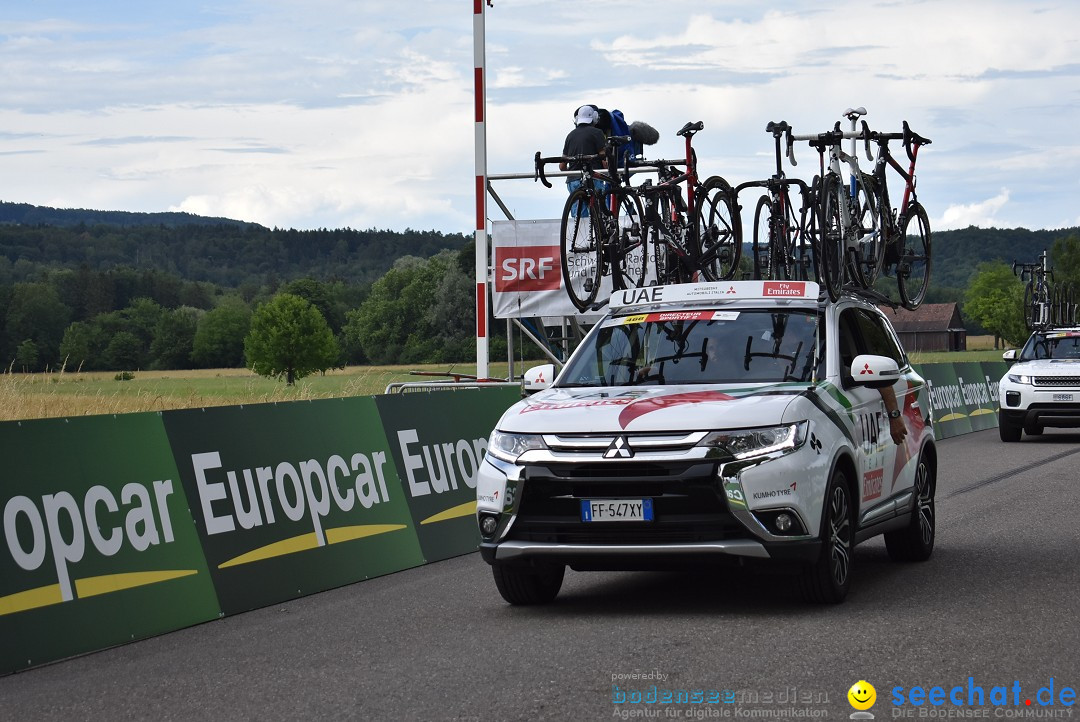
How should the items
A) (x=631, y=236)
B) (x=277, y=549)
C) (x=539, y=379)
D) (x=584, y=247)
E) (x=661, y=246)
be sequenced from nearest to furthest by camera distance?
1. (x=539, y=379)
2. (x=277, y=549)
3. (x=584, y=247)
4. (x=631, y=236)
5. (x=661, y=246)

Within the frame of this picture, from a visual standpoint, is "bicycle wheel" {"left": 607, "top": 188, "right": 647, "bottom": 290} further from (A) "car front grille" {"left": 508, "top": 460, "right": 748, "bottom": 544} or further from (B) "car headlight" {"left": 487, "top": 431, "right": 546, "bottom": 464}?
(A) "car front grille" {"left": 508, "top": 460, "right": 748, "bottom": 544}

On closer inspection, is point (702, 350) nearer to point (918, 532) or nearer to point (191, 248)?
point (918, 532)

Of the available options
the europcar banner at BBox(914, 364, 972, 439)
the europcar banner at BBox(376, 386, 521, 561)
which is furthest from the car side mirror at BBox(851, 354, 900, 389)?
the europcar banner at BBox(914, 364, 972, 439)

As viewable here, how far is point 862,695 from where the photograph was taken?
5.89m

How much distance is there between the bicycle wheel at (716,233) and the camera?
1465cm

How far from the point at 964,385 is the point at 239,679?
81.0 ft

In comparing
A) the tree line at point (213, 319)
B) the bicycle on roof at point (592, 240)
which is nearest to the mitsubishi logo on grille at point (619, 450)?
→ the bicycle on roof at point (592, 240)

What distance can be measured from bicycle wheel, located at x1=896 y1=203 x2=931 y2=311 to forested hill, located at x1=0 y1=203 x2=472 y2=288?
156 m

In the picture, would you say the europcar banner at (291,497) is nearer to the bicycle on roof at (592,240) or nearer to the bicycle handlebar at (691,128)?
the bicycle on roof at (592,240)

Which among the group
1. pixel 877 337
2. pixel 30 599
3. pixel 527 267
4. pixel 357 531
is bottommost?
pixel 357 531

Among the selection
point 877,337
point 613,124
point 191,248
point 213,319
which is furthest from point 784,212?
point 191,248

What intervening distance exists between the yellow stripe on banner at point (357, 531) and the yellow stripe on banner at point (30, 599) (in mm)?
2671

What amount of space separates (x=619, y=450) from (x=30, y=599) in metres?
3.10

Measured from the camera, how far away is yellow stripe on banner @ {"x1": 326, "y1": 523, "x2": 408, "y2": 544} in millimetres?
10163
